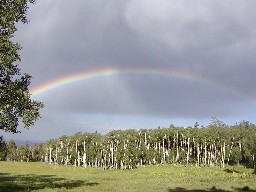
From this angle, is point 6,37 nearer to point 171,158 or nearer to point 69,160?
point 171,158

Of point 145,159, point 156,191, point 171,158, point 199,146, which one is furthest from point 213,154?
point 156,191

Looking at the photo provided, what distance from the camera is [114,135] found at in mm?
179625

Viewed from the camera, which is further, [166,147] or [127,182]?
[166,147]

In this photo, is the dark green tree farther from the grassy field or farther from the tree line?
the tree line

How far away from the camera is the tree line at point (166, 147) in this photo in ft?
484

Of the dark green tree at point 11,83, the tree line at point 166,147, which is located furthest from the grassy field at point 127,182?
the tree line at point 166,147

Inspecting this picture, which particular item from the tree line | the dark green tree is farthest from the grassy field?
the tree line

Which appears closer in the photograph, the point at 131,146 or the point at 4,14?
the point at 4,14

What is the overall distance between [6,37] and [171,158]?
134897mm

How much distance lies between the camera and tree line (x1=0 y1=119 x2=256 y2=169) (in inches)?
5812

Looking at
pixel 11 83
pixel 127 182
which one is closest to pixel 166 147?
pixel 127 182

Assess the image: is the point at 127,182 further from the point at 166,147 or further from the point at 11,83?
the point at 166,147

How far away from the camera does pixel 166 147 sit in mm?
178250

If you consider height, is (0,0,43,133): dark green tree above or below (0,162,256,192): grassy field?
above
